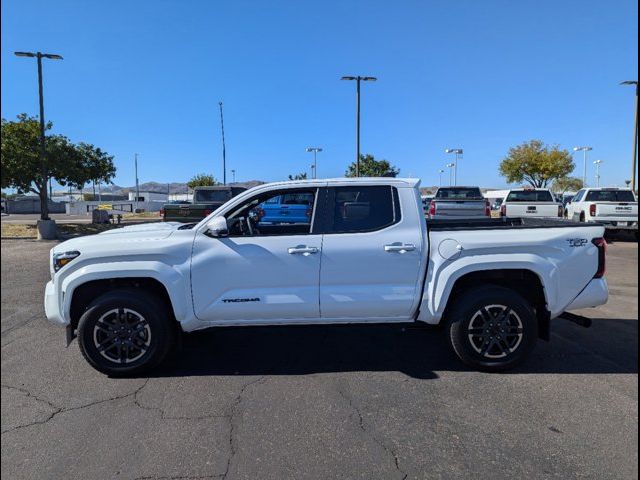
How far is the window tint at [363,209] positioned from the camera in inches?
169

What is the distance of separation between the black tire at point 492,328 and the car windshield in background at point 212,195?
504 inches

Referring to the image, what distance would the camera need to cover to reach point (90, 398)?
375cm

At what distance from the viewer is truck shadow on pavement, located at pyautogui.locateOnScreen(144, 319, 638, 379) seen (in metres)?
4.34

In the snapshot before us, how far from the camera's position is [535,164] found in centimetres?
4256

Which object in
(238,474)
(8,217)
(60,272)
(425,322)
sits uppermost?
(8,217)

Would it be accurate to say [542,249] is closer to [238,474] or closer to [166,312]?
[238,474]

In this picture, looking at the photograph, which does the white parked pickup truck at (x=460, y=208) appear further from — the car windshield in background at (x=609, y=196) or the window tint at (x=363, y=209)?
the window tint at (x=363, y=209)

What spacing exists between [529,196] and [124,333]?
17193 millimetres

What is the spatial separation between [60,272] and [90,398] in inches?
46.7

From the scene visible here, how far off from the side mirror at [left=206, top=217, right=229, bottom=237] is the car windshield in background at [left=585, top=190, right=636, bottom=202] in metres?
16.5

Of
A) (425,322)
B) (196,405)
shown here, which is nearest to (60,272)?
(196,405)

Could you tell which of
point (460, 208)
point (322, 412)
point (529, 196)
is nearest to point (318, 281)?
point (322, 412)

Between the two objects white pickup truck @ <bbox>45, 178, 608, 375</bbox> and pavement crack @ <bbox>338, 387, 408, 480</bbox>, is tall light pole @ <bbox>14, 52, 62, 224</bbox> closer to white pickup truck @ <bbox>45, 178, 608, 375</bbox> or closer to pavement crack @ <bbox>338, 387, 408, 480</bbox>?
white pickup truck @ <bbox>45, 178, 608, 375</bbox>

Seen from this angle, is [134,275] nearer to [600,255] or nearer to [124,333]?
[124,333]
